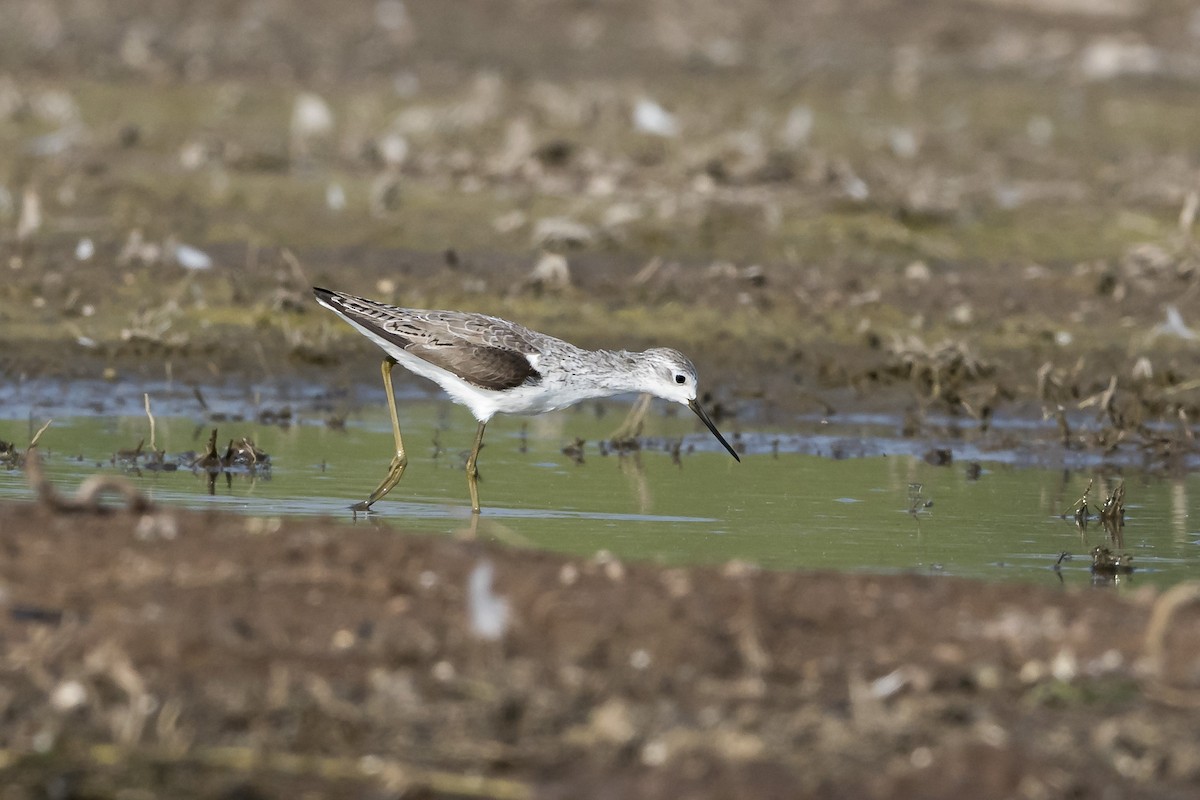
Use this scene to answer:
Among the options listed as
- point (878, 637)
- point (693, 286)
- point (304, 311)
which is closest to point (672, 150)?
point (693, 286)

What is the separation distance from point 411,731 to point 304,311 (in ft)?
33.1

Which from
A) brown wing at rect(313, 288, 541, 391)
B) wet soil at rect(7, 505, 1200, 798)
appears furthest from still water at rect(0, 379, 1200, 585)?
wet soil at rect(7, 505, 1200, 798)

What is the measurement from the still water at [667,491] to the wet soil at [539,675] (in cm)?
148

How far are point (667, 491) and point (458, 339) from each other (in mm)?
1367

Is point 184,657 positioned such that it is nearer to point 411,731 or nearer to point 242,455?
point 411,731

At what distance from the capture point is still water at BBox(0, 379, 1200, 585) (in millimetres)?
→ 9359

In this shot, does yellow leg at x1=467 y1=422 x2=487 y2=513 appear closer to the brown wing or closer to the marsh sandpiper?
the marsh sandpiper

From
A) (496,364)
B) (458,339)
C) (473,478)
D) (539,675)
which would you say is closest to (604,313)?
(458,339)

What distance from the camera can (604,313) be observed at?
15.8 m

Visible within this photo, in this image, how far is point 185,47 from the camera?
93.0 ft

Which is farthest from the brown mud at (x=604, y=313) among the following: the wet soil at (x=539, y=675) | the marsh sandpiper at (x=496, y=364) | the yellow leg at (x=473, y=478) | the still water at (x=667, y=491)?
the marsh sandpiper at (x=496, y=364)

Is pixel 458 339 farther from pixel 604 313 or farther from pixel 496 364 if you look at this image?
pixel 604 313

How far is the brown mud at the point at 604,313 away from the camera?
5699 millimetres

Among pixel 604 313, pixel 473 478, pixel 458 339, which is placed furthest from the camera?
pixel 604 313
